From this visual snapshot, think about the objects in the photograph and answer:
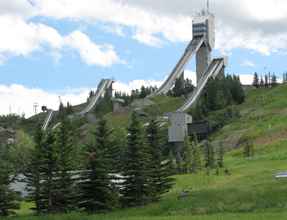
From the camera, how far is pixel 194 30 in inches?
7564

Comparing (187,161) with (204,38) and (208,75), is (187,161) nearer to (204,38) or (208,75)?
(208,75)

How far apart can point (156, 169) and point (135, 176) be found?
2.11 m

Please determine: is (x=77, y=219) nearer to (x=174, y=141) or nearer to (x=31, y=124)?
(x=174, y=141)

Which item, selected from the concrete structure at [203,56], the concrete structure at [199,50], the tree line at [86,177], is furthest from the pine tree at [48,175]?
the concrete structure at [199,50]

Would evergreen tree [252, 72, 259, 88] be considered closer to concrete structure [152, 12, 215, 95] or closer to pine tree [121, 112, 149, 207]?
concrete structure [152, 12, 215, 95]

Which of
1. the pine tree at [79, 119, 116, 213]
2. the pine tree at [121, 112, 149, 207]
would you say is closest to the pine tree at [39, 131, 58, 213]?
the pine tree at [79, 119, 116, 213]

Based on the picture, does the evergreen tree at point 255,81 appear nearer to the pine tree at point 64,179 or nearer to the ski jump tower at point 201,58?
the ski jump tower at point 201,58

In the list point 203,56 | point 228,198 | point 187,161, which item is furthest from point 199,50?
point 228,198

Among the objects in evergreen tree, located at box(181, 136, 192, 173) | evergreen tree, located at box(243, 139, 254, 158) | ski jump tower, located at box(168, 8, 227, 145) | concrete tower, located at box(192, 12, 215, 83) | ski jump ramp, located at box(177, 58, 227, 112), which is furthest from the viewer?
concrete tower, located at box(192, 12, 215, 83)

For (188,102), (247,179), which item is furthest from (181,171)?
(188,102)

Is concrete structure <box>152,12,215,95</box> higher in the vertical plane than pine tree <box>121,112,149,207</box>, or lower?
higher

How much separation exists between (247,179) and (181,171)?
63.5 ft

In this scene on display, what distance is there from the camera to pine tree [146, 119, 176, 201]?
133 ft

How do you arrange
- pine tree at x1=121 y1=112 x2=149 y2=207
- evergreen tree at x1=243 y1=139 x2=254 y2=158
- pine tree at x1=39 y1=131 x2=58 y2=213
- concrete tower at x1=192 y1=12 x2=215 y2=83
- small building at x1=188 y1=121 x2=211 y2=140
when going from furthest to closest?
1. concrete tower at x1=192 y1=12 x2=215 y2=83
2. small building at x1=188 y1=121 x2=211 y2=140
3. evergreen tree at x1=243 y1=139 x2=254 y2=158
4. pine tree at x1=121 y1=112 x2=149 y2=207
5. pine tree at x1=39 y1=131 x2=58 y2=213
